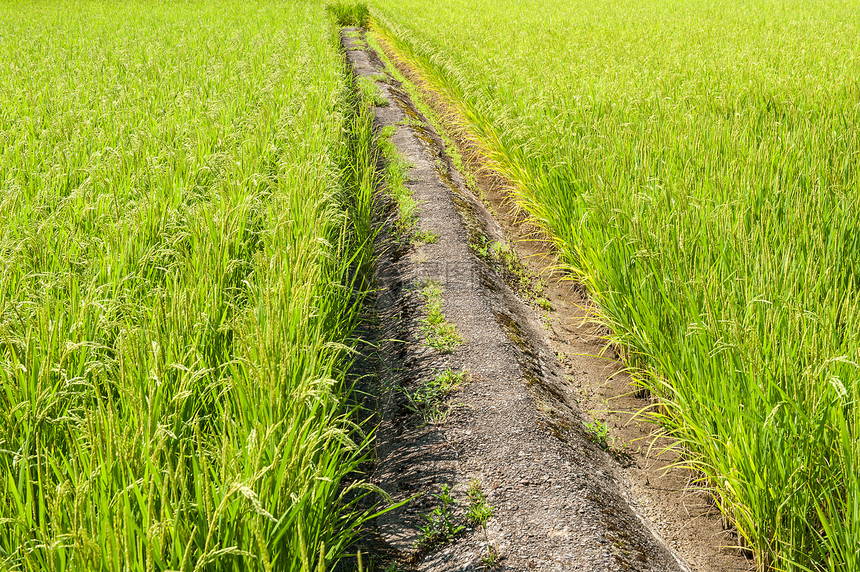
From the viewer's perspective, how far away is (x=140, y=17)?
14.3 m

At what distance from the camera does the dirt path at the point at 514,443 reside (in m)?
1.99

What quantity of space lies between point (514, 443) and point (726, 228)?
1352mm

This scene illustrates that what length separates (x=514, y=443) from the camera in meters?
2.39

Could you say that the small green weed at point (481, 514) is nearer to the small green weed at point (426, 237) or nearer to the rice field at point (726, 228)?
the rice field at point (726, 228)

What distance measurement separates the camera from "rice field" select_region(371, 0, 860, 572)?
1.84 m

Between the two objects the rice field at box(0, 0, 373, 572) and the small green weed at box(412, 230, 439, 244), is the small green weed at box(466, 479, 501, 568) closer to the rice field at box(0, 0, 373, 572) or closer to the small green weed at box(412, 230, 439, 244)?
the rice field at box(0, 0, 373, 572)

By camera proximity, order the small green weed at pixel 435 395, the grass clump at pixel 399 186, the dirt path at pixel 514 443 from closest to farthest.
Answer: the dirt path at pixel 514 443, the small green weed at pixel 435 395, the grass clump at pixel 399 186

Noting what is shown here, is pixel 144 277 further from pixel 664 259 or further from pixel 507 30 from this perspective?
pixel 507 30

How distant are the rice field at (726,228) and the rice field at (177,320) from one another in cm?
133

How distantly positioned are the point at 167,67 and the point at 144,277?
5481 millimetres

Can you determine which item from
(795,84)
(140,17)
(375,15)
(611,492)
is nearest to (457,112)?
(795,84)

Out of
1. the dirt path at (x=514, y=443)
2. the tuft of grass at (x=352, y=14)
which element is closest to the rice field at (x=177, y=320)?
the dirt path at (x=514, y=443)

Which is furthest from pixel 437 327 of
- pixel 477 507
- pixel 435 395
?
pixel 477 507

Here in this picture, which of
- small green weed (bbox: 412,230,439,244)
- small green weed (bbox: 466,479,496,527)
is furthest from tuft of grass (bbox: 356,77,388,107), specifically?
small green weed (bbox: 466,479,496,527)
